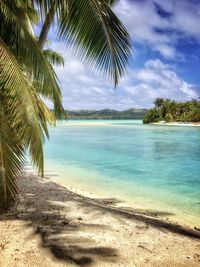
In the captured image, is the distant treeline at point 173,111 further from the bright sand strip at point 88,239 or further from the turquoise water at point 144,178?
the bright sand strip at point 88,239

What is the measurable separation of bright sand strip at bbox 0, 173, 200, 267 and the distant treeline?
7615 centimetres

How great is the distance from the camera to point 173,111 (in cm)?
8956

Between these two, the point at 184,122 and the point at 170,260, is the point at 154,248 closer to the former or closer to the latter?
the point at 170,260

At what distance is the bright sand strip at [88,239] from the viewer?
3.66m

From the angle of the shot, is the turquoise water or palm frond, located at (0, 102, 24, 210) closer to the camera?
palm frond, located at (0, 102, 24, 210)

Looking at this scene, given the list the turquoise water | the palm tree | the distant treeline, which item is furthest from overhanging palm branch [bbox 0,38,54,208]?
the distant treeline

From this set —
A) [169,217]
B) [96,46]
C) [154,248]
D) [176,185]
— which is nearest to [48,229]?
[154,248]

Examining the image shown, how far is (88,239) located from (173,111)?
88046 millimetres

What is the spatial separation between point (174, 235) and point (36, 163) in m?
2.21

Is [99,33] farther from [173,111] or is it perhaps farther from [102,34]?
[173,111]

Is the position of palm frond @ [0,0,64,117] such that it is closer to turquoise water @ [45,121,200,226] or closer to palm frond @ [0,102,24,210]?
palm frond @ [0,102,24,210]

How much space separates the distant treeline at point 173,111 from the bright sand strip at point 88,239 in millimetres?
76153

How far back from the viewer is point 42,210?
17.6ft

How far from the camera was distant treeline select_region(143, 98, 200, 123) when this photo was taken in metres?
81.1
